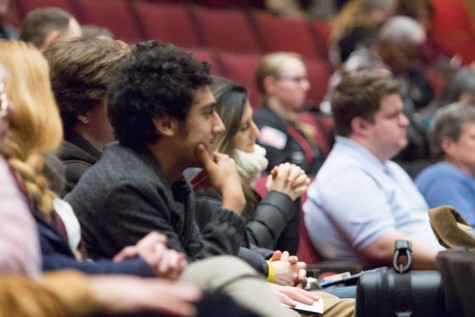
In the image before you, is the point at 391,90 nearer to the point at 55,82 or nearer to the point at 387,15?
the point at 55,82

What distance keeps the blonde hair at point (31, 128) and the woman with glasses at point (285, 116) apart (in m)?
2.14

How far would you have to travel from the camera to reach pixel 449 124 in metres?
3.72

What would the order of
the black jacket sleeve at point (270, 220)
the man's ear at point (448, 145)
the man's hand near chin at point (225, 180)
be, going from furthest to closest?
the man's ear at point (448, 145), the black jacket sleeve at point (270, 220), the man's hand near chin at point (225, 180)

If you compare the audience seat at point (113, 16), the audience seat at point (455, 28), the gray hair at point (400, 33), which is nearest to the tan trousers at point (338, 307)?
the audience seat at point (113, 16)

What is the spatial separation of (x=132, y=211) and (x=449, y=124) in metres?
2.02

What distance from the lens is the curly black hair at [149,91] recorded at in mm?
1987

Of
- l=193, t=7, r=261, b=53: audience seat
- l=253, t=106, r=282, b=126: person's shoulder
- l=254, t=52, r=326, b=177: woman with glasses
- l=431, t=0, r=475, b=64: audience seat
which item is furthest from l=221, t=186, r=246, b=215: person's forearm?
l=431, t=0, r=475, b=64: audience seat

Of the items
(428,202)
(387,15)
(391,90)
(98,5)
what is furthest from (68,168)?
(387,15)

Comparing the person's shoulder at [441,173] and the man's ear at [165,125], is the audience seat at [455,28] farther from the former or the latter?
the man's ear at [165,125]

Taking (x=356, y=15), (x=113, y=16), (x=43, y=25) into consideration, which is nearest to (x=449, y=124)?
(x=43, y=25)

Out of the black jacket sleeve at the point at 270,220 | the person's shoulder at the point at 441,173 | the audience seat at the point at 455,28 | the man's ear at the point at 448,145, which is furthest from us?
the audience seat at the point at 455,28

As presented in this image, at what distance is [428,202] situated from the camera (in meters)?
3.55

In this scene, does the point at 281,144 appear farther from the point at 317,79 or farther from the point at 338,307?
the point at 338,307

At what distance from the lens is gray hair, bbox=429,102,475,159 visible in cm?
368
